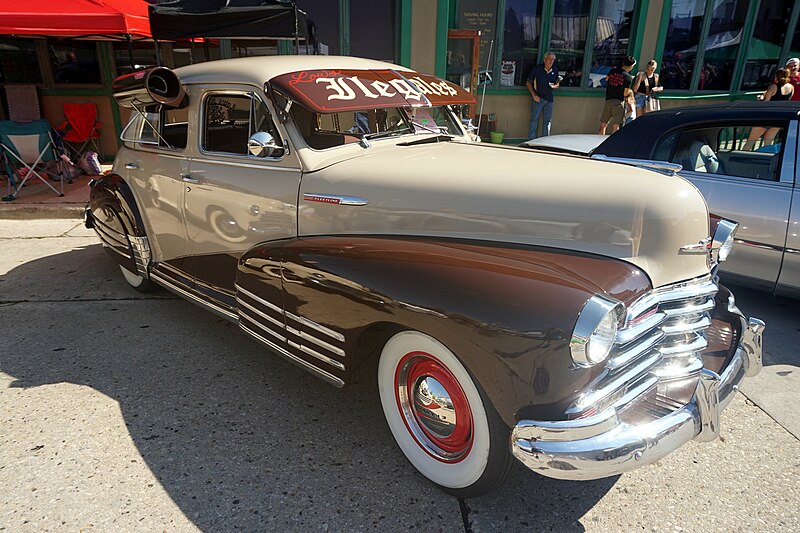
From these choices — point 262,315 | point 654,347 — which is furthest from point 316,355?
point 654,347

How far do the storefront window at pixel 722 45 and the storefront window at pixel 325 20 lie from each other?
7.45 m

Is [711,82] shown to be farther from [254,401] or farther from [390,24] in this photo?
[254,401]

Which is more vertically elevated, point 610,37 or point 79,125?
point 610,37

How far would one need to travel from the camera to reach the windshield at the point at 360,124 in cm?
298

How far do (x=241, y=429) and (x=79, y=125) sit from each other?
8.17m

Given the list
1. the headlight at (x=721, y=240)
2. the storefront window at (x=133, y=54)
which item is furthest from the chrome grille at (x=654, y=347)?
the storefront window at (x=133, y=54)

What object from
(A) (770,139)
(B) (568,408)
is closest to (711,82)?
(A) (770,139)

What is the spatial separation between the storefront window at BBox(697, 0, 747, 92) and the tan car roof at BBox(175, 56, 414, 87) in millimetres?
9888

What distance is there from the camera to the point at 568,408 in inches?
70.9

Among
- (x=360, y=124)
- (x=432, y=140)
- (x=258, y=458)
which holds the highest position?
(x=360, y=124)

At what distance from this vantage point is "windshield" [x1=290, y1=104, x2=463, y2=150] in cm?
298

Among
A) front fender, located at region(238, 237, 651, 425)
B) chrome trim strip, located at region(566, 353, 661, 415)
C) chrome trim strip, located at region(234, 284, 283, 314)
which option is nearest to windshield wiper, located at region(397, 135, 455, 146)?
front fender, located at region(238, 237, 651, 425)

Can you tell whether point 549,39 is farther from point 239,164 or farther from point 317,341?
point 317,341

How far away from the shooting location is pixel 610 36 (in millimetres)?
10234
